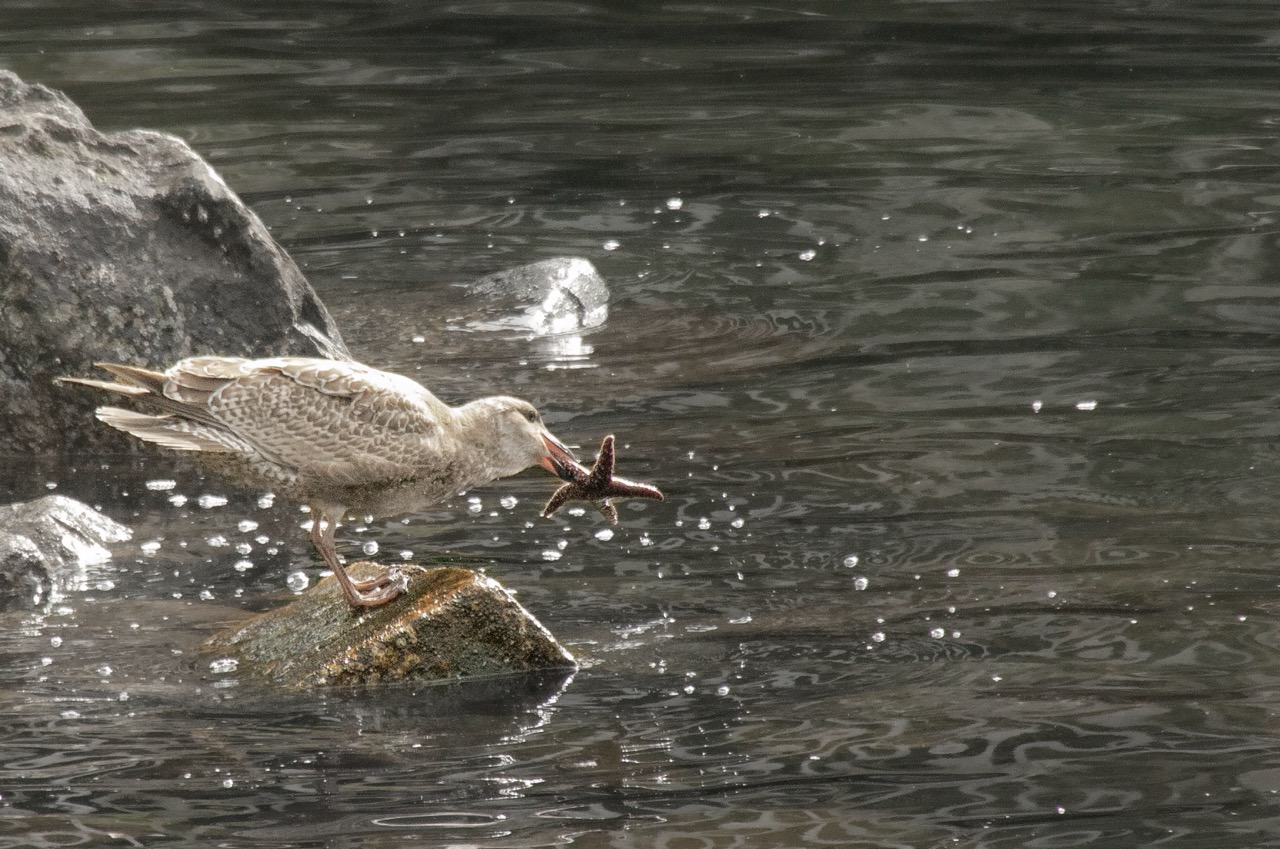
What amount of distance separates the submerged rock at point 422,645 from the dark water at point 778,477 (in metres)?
0.14

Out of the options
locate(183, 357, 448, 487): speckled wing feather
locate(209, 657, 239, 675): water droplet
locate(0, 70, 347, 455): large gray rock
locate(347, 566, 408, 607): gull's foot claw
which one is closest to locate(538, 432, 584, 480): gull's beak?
locate(183, 357, 448, 487): speckled wing feather

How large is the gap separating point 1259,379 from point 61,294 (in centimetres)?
579

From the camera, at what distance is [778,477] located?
854 centimetres

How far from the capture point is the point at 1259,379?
32.0 feet

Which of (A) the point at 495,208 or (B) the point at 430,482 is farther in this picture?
(A) the point at 495,208

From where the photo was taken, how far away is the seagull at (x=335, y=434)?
6.64 m

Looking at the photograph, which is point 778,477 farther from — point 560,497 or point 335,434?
point 335,434

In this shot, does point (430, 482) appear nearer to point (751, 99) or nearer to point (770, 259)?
point (770, 259)

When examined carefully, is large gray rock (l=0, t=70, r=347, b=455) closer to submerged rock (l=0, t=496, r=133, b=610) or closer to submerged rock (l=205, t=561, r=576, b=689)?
submerged rock (l=0, t=496, r=133, b=610)

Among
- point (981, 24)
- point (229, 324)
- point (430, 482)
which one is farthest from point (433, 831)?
point (981, 24)

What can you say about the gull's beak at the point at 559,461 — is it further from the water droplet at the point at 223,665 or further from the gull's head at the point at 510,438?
the water droplet at the point at 223,665

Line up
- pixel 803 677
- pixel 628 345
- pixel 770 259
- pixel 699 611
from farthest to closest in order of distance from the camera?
pixel 770 259 < pixel 628 345 < pixel 699 611 < pixel 803 677

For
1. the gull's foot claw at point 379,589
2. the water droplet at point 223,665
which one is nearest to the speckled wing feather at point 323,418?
the gull's foot claw at point 379,589

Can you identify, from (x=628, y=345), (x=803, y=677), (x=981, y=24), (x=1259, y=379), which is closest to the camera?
(x=803, y=677)
